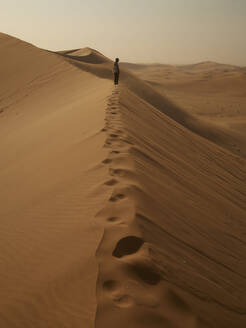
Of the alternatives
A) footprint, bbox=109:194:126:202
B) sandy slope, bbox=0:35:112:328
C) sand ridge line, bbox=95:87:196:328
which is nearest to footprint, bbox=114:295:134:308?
sand ridge line, bbox=95:87:196:328

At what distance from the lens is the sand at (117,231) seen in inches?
77.2

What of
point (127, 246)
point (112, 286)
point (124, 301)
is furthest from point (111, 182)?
point (124, 301)

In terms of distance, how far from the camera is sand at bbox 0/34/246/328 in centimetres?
196

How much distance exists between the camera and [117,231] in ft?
8.00

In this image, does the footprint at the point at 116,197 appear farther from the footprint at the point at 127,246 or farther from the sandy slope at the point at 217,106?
the sandy slope at the point at 217,106

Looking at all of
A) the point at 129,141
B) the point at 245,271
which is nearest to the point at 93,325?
the point at 245,271

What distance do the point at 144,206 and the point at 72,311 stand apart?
4.10ft

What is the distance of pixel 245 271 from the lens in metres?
2.88

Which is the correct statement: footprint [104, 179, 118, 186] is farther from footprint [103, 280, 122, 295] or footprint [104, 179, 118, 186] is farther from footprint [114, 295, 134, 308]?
footprint [114, 295, 134, 308]

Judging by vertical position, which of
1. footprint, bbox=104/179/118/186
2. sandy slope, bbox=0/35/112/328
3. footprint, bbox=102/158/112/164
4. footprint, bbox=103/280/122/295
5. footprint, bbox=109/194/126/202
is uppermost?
footprint, bbox=103/280/122/295

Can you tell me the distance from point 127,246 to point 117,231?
0.17m

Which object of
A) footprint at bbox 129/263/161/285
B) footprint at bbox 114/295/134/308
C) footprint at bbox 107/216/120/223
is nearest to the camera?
footprint at bbox 114/295/134/308

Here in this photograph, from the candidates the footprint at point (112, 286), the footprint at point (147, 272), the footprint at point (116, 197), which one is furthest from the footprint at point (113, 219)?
the footprint at point (112, 286)

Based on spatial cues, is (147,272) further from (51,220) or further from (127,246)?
(51,220)
